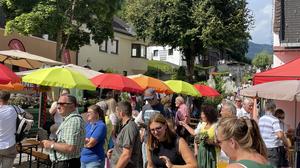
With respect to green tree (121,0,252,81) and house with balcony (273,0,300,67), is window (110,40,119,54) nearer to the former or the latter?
green tree (121,0,252,81)

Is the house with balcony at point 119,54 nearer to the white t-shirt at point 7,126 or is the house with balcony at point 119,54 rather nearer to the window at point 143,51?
the window at point 143,51

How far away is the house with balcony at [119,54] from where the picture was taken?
122ft

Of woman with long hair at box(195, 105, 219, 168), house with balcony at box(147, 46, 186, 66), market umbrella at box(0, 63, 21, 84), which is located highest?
house with balcony at box(147, 46, 186, 66)

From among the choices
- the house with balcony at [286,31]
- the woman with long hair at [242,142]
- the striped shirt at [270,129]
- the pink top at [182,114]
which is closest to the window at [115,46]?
the house with balcony at [286,31]

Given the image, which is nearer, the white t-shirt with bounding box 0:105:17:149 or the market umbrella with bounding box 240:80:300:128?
the white t-shirt with bounding box 0:105:17:149

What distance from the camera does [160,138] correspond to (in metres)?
4.92

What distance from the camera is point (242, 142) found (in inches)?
127

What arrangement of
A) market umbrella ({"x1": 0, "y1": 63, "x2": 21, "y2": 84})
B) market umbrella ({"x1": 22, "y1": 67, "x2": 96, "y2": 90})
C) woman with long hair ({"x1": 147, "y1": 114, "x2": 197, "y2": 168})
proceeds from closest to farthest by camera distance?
1. woman with long hair ({"x1": 147, "y1": 114, "x2": 197, "y2": 168})
2. market umbrella ({"x1": 0, "y1": 63, "x2": 21, "y2": 84})
3. market umbrella ({"x1": 22, "y1": 67, "x2": 96, "y2": 90})

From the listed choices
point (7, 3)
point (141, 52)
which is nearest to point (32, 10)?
point (7, 3)

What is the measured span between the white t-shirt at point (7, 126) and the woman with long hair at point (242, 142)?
4.94 metres

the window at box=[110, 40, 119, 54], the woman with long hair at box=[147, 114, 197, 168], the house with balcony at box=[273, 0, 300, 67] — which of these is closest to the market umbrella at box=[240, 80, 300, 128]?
the woman with long hair at box=[147, 114, 197, 168]

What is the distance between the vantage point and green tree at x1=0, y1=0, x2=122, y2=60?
19828 mm

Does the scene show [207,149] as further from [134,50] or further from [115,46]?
[134,50]

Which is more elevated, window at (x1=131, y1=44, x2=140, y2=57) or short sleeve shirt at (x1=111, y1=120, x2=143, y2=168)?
window at (x1=131, y1=44, x2=140, y2=57)
